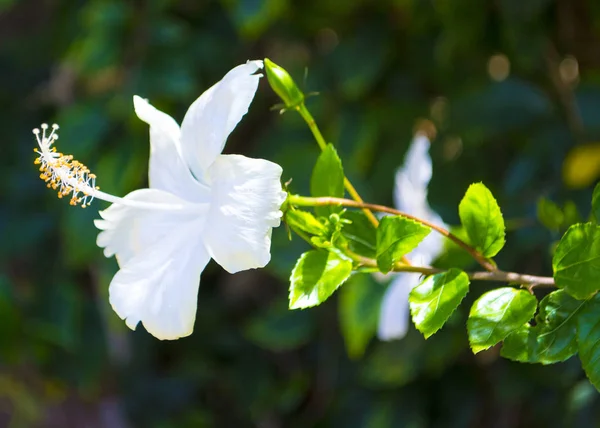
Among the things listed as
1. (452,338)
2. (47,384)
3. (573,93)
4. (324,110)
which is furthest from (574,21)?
(47,384)

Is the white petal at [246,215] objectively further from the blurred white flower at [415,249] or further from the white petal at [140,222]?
the blurred white flower at [415,249]

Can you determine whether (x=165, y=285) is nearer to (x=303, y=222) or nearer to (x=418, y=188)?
(x=303, y=222)

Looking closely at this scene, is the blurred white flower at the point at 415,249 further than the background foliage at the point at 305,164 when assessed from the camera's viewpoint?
No

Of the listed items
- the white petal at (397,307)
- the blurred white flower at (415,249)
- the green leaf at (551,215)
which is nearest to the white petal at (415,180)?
the blurred white flower at (415,249)

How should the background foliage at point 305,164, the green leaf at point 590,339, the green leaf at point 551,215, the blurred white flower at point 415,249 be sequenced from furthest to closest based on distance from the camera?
the background foliage at point 305,164 → the blurred white flower at point 415,249 → the green leaf at point 551,215 → the green leaf at point 590,339

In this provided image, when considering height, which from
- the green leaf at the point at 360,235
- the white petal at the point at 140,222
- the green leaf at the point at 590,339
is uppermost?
the white petal at the point at 140,222

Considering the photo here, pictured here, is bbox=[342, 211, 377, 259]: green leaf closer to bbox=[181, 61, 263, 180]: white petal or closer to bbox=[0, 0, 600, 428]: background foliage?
bbox=[181, 61, 263, 180]: white petal

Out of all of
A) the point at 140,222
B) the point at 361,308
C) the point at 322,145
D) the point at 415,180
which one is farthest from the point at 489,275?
the point at 361,308
